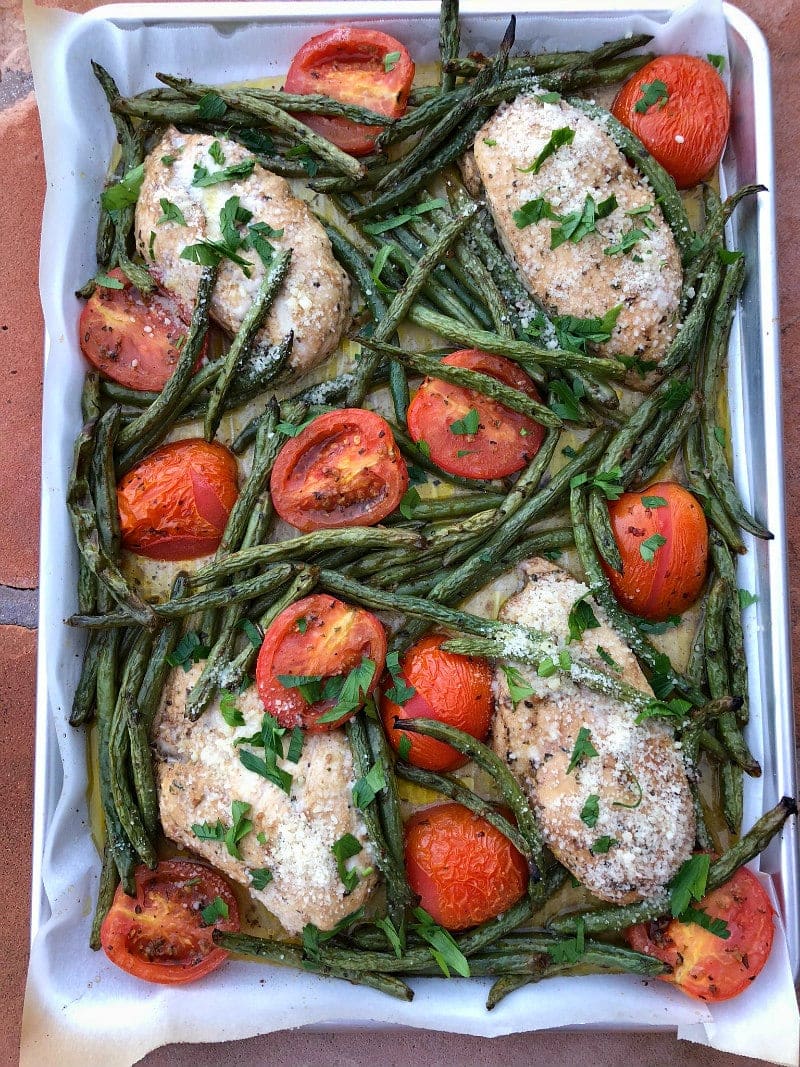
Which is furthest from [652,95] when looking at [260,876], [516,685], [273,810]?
[260,876]

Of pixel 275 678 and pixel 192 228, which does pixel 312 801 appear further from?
pixel 192 228

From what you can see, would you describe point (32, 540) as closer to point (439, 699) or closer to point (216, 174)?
point (216, 174)

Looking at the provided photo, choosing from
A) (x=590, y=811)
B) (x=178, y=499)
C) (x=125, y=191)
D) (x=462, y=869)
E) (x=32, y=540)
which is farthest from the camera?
(x=32, y=540)

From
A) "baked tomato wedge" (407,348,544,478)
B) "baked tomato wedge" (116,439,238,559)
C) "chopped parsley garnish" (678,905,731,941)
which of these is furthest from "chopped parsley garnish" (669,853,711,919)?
"baked tomato wedge" (116,439,238,559)

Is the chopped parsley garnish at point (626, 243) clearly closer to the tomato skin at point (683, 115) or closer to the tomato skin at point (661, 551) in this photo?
the tomato skin at point (683, 115)

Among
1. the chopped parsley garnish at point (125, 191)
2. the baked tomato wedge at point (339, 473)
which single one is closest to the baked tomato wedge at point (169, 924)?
the baked tomato wedge at point (339, 473)

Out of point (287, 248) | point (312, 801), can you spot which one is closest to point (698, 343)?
point (287, 248)

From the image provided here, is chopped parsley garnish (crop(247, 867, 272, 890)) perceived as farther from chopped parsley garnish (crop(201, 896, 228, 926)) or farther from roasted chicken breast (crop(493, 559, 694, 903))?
roasted chicken breast (crop(493, 559, 694, 903))
